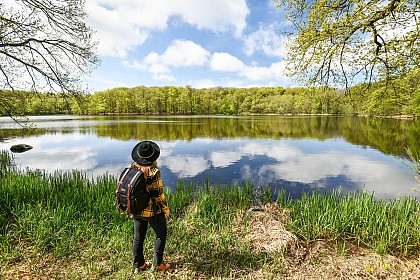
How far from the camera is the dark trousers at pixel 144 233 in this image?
3.15 meters

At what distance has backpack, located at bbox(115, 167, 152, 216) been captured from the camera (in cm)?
290

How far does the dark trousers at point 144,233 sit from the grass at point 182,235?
273 millimetres

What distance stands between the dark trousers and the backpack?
9.3 inches

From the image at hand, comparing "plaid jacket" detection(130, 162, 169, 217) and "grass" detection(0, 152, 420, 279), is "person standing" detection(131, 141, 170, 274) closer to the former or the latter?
"plaid jacket" detection(130, 162, 169, 217)

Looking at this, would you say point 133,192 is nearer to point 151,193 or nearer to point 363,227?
point 151,193

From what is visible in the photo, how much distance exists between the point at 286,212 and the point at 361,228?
4.95ft

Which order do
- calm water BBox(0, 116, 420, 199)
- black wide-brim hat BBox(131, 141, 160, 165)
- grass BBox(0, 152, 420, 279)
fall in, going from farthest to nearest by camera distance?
calm water BBox(0, 116, 420, 199) → grass BBox(0, 152, 420, 279) → black wide-brim hat BBox(131, 141, 160, 165)

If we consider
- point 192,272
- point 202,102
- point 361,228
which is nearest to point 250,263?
point 192,272

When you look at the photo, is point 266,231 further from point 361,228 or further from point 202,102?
point 202,102

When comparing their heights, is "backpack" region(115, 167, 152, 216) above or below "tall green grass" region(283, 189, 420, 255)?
above

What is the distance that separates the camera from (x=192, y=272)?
341 centimetres

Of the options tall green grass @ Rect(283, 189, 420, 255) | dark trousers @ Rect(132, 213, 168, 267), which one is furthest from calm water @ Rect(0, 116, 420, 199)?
dark trousers @ Rect(132, 213, 168, 267)

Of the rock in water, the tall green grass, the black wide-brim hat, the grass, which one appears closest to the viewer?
the black wide-brim hat

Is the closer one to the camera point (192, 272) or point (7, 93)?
point (192, 272)
